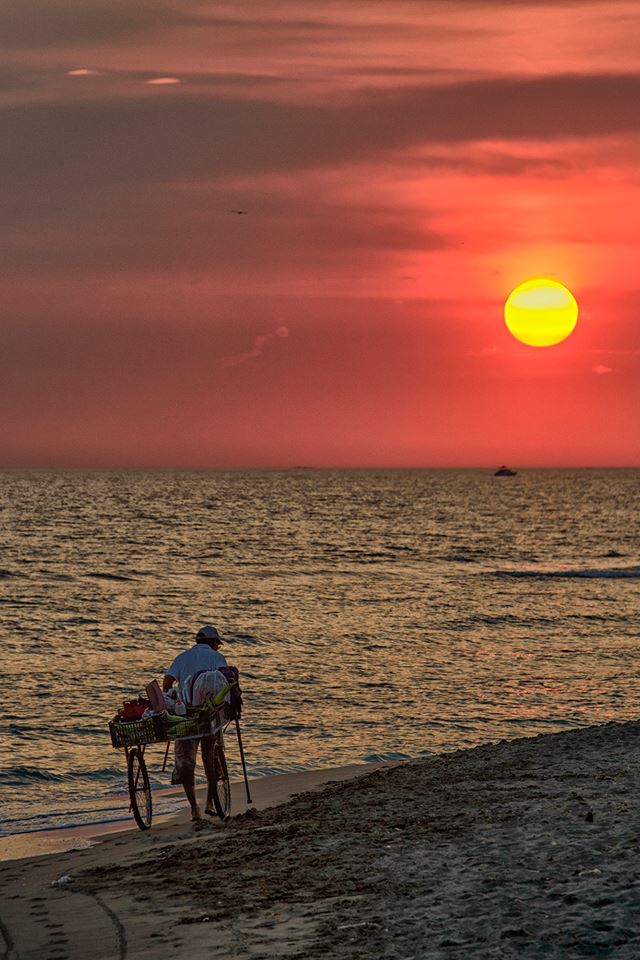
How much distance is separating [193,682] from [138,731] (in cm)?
92

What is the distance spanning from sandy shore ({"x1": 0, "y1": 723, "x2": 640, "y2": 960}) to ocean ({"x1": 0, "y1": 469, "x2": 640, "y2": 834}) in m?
4.37

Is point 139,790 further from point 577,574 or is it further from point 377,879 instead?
point 577,574

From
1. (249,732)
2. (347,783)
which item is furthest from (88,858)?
(249,732)

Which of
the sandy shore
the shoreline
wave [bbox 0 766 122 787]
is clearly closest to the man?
the sandy shore

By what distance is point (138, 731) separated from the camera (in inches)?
558

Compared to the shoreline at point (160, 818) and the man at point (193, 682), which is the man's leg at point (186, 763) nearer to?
the man at point (193, 682)

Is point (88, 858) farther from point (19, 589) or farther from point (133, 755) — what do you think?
point (19, 589)

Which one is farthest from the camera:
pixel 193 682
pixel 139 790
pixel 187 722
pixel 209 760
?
pixel 139 790

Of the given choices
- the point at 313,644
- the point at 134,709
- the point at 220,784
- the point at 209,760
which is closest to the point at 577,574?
the point at 313,644

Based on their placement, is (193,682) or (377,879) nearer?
(377,879)

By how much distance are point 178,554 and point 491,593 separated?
33.2 meters

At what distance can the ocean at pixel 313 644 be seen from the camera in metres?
22.7

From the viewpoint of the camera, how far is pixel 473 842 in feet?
38.0

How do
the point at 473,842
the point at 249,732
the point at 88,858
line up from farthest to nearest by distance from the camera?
the point at 249,732, the point at 88,858, the point at 473,842
